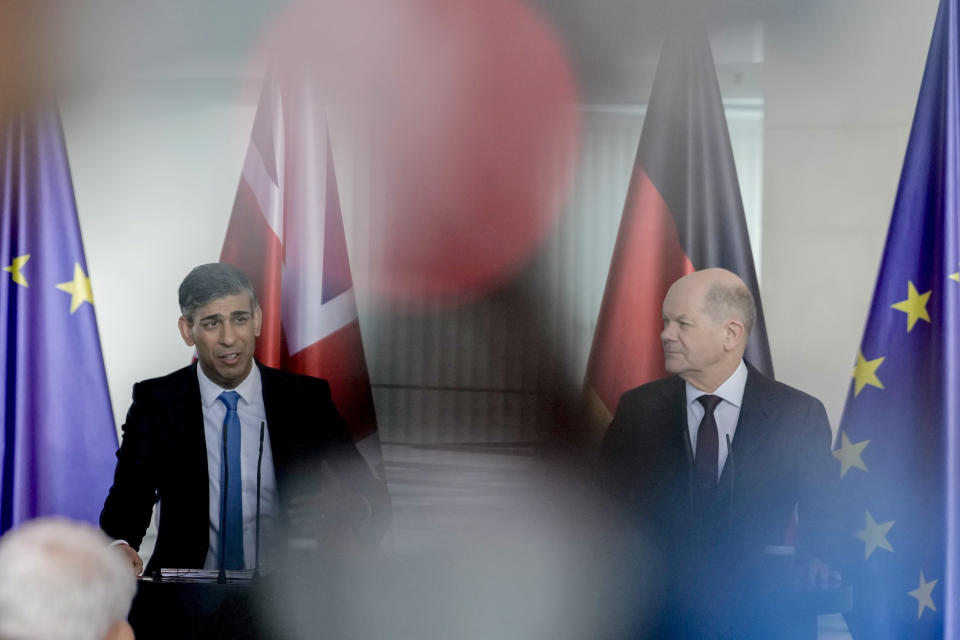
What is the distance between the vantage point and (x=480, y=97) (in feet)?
13.3

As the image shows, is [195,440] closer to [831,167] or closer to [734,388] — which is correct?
[734,388]

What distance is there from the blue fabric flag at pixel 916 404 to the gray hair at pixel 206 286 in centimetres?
191

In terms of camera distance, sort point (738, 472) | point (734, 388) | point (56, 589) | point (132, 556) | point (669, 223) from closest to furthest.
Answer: point (56, 589), point (132, 556), point (738, 472), point (734, 388), point (669, 223)

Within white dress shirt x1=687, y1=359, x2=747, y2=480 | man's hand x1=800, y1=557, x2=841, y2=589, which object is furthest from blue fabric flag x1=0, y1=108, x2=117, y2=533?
man's hand x1=800, y1=557, x2=841, y2=589

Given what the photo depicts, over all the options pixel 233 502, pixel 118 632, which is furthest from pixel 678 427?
pixel 118 632

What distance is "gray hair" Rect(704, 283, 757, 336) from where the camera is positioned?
290cm

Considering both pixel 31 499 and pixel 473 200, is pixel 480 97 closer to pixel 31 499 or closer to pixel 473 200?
pixel 473 200

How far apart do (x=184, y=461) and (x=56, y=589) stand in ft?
5.99

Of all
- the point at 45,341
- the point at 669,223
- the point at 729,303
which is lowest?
the point at 45,341

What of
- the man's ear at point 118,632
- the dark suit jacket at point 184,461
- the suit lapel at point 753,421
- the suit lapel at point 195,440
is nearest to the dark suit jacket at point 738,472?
the suit lapel at point 753,421

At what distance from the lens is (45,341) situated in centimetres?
347

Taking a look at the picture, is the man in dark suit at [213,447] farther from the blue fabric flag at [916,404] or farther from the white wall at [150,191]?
the blue fabric flag at [916,404]

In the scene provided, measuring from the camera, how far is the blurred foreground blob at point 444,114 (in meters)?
3.99

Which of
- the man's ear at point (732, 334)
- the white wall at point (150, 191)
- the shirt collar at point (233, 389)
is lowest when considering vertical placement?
the shirt collar at point (233, 389)
